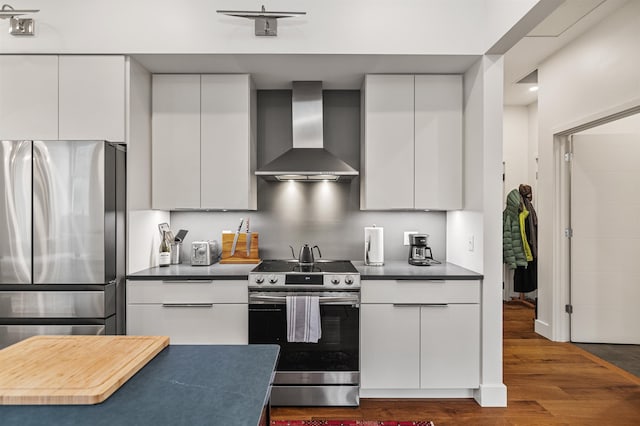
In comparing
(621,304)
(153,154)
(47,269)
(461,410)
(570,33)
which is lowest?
(461,410)

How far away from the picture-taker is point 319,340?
271 centimetres

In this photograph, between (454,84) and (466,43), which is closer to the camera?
(466,43)

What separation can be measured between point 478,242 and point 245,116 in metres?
1.98

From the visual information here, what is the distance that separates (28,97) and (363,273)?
261 cm

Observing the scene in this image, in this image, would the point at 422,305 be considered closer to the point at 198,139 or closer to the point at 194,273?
the point at 194,273

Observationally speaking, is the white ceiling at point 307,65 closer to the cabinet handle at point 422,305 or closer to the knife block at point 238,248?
the knife block at point 238,248

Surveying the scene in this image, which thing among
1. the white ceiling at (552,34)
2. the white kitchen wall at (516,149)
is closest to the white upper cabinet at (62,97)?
Answer: the white ceiling at (552,34)

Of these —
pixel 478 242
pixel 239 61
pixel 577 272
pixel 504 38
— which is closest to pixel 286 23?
pixel 239 61

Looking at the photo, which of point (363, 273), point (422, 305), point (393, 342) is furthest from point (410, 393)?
point (363, 273)

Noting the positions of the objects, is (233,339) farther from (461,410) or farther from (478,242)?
(478,242)

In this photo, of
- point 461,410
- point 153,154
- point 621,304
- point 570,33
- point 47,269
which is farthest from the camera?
point 621,304

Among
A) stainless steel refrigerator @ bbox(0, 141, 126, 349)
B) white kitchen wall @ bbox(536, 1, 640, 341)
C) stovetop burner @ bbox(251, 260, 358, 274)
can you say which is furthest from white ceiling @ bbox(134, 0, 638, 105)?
stovetop burner @ bbox(251, 260, 358, 274)

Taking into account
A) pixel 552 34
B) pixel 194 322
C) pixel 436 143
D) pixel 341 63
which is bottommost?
pixel 194 322

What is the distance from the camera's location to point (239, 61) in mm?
2830
